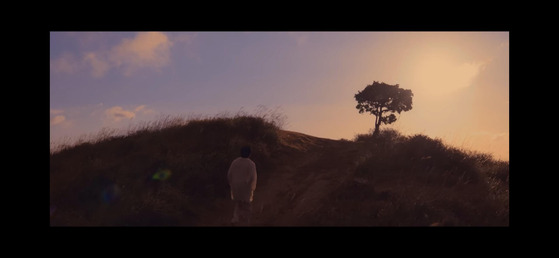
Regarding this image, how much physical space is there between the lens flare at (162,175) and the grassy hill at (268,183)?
53 mm

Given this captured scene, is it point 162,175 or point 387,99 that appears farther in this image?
point 387,99

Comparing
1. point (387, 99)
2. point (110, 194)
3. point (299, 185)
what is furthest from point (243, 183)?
point (387, 99)

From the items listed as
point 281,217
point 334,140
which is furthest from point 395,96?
point 281,217

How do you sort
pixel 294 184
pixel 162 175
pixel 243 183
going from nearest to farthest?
pixel 243 183 < pixel 162 175 < pixel 294 184

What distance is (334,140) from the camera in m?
21.9

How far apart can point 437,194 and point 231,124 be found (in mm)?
9303

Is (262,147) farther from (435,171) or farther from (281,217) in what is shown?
(435,171)

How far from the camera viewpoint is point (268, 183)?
1305 cm

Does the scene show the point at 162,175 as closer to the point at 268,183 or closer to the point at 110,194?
the point at 110,194

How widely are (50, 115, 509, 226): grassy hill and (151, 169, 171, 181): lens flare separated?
0.17 ft

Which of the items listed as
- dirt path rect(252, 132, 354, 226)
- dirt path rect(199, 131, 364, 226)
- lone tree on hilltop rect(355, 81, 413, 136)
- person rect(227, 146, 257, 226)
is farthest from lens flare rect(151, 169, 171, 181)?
lone tree on hilltop rect(355, 81, 413, 136)

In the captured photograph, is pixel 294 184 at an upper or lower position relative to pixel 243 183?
lower

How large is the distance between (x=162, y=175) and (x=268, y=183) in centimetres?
355

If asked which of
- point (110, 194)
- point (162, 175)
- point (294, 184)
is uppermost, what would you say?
point (162, 175)
